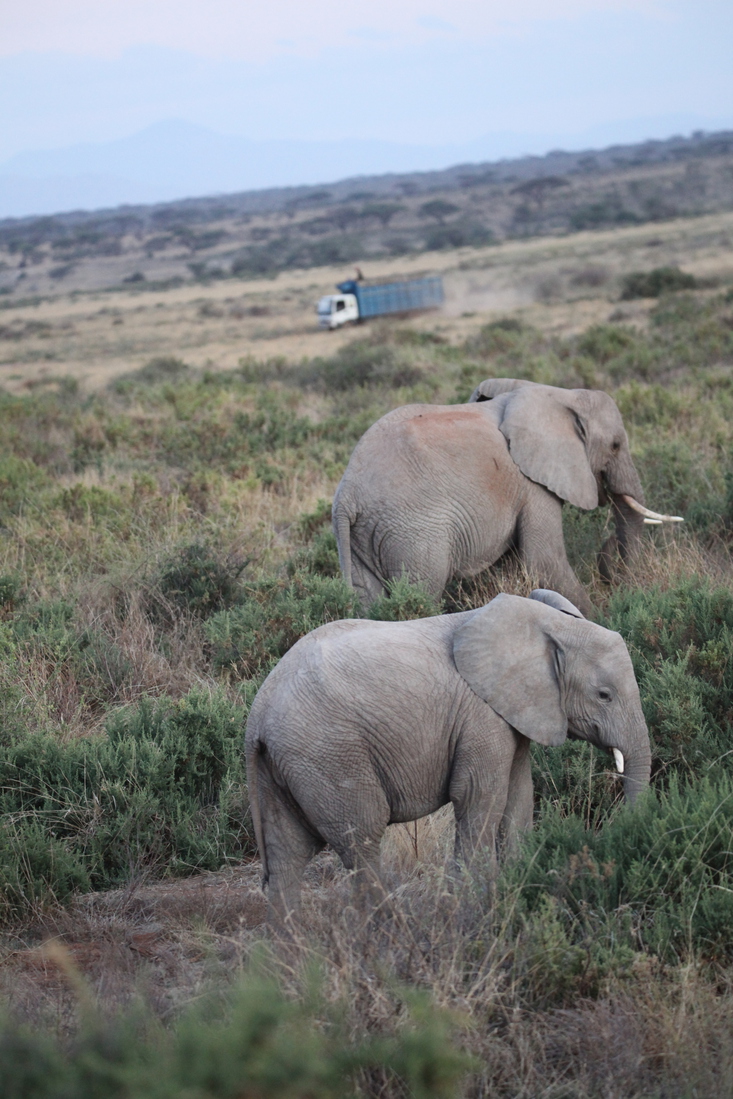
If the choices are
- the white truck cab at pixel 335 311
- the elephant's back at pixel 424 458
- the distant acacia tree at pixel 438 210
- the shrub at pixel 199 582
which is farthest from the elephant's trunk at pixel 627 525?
the distant acacia tree at pixel 438 210

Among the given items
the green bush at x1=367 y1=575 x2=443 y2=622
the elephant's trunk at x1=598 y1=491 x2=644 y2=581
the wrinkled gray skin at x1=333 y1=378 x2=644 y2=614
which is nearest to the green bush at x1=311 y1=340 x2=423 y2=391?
the elephant's trunk at x1=598 y1=491 x2=644 y2=581

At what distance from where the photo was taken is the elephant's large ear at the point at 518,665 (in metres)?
3.58

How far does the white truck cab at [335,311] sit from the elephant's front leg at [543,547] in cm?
2653

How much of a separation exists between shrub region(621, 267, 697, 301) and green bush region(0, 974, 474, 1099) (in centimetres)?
2555

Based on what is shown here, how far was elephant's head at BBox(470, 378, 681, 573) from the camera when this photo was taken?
6.23m

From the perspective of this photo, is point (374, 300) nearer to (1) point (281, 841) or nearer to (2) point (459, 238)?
(1) point (281, 841)

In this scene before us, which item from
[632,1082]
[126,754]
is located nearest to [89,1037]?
[632,1082]

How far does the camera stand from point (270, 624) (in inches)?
245

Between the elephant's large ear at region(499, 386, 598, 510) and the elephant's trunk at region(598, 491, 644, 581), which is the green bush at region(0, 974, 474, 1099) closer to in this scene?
the elephant's large ear at region(499, 386, 598, 510)

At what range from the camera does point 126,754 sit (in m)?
4.86

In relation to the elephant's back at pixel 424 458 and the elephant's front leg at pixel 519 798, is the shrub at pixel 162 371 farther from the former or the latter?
the elephant's front leg at pixel 519 798

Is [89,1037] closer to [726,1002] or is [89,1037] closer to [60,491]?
[726,1002]

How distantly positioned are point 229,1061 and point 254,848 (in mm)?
2638

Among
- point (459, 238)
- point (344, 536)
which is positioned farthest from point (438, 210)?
point (344, 536)
